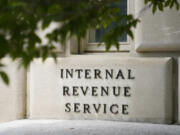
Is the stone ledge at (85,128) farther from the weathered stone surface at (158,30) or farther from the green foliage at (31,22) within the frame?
the green foliage at (31,22)

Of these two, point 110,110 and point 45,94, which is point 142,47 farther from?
point 45,94

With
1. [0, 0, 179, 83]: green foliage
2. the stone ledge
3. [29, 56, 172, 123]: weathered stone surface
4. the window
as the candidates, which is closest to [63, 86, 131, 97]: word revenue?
[29, 56, 172, 123]: weathered stone surface

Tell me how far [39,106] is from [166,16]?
802 millimetres

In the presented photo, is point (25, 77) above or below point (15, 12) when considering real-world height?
below

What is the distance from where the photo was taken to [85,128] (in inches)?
68.5

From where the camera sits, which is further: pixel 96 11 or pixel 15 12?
pixel 96 11

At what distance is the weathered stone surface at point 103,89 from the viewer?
6.17 ft

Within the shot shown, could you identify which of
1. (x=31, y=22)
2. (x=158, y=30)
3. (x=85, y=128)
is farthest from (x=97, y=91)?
(x=31, y=22)

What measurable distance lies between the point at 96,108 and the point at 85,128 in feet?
0.74

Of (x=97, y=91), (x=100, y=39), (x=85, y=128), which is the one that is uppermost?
(x=100, y=39)

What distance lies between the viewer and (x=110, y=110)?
1.94 m

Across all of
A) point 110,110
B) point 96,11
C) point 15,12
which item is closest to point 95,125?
point 110,110

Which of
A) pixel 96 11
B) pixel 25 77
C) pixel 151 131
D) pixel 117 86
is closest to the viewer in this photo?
pixel 96 11

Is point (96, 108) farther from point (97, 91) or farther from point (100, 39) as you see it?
point (100, 39)
